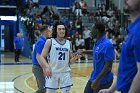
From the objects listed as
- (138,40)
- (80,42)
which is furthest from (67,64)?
(80,42)

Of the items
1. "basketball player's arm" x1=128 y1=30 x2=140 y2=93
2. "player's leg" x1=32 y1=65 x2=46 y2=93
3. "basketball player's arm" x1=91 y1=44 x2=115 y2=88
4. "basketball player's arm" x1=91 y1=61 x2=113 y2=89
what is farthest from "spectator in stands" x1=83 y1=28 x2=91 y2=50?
"basketball player's arm" x1=128 y1=30 x2=140 y2=93

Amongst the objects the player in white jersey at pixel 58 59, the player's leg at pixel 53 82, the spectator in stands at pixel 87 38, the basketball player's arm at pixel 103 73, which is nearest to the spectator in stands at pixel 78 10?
the spectator in stands at pixel 87 38

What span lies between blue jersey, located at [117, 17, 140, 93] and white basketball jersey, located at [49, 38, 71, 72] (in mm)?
3722

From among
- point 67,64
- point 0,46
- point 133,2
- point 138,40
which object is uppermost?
point 133,2

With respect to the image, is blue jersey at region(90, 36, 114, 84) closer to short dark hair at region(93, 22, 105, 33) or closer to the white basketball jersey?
short dark hair at region(93, 22, 105, 33)

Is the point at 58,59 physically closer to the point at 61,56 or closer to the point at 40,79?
the point at 61,56

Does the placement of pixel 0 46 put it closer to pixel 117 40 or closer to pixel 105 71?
pixel 117 40

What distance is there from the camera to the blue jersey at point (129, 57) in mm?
3120

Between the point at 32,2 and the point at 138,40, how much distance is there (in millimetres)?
28148

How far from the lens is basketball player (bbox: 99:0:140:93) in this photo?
121 inches

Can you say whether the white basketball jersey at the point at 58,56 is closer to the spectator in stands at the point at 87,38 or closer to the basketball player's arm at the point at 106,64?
the basketball player's arm at the point at 106,64

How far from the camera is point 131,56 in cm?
334

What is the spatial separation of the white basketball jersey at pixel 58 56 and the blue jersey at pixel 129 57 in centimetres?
372

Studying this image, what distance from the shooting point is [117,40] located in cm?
2594
